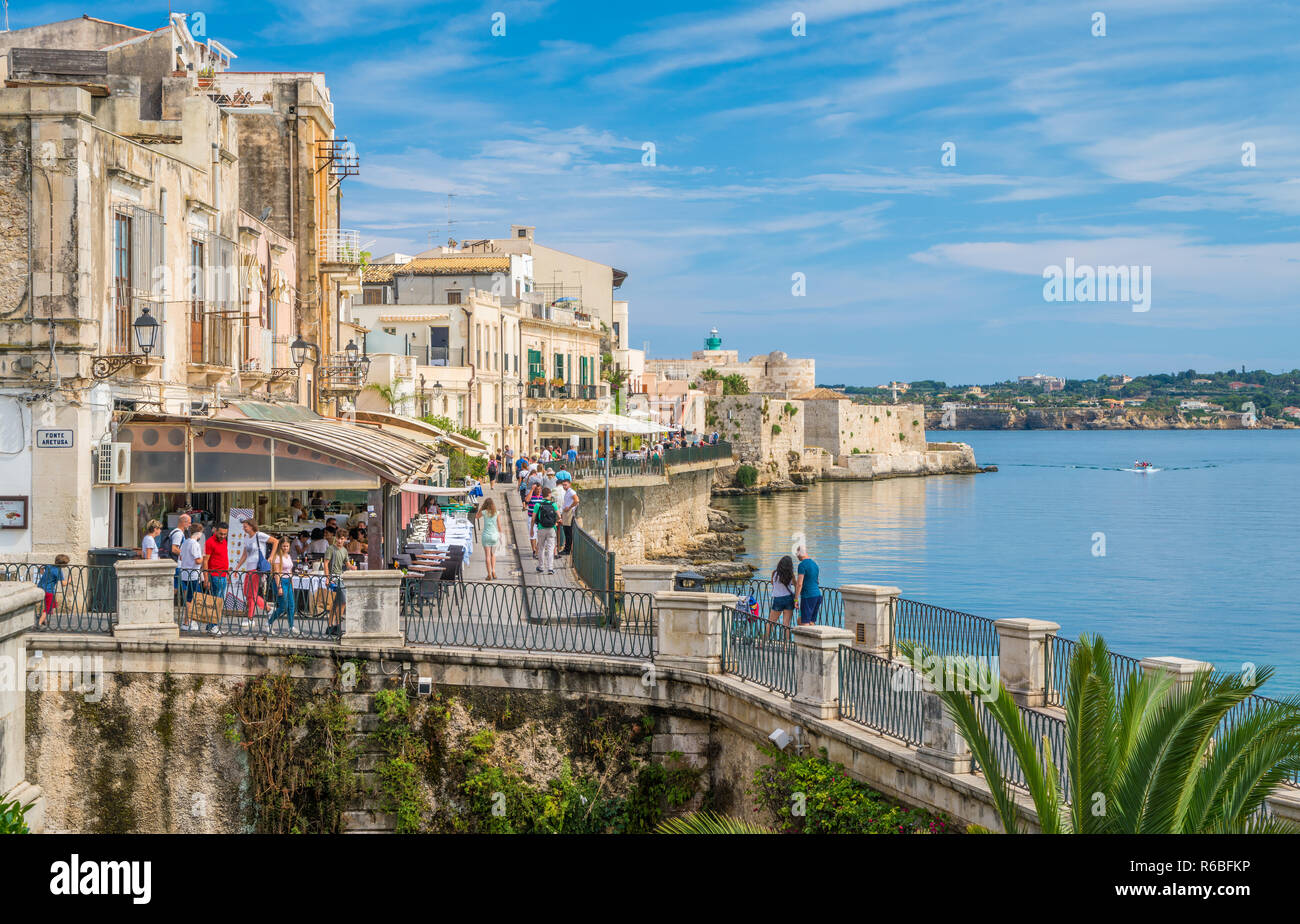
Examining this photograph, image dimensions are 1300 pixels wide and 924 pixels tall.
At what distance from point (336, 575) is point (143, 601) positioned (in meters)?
2.36

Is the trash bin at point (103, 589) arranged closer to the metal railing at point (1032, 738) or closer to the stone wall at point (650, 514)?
the metal railing at point (1032, 738)

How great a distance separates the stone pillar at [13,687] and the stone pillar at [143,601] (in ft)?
9.98

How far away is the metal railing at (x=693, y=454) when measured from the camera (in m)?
59.4

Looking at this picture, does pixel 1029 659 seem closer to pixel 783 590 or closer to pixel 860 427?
pixel 783 590

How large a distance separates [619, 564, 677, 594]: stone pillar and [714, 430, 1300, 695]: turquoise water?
1489 centimetres

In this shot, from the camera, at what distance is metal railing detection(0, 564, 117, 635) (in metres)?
14.8

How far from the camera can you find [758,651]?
44.7ft

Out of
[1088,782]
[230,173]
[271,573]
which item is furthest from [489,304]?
[1088,782]

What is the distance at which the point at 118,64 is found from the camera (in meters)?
25.1

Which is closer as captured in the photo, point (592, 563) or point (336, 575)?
point (336, 575)

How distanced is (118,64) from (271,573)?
45.2 feet

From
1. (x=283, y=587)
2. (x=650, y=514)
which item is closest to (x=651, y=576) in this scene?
(x=283, y=587)

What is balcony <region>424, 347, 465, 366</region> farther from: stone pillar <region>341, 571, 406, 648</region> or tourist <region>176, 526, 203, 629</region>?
stone pillar <region>341, 571, 406, 648</region>

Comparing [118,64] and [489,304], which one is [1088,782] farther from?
[489,304]
